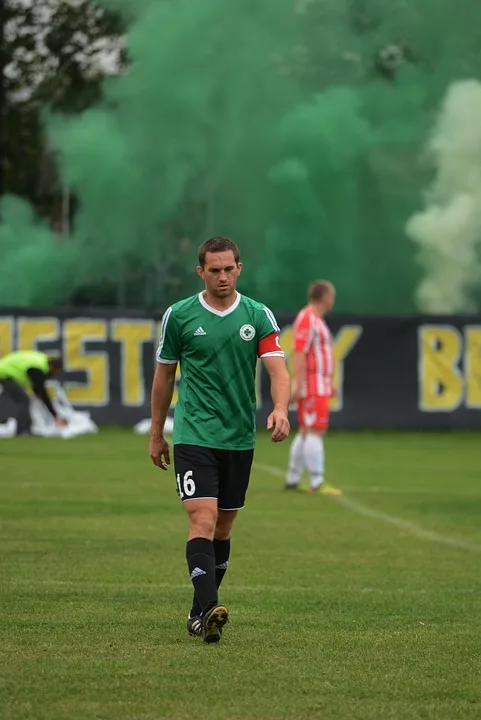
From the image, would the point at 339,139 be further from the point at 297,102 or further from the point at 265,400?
the point at 265,400

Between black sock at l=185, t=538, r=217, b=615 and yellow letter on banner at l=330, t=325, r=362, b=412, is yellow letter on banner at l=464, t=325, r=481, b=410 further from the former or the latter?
black sock at l=185, t=538, r=217, b=615

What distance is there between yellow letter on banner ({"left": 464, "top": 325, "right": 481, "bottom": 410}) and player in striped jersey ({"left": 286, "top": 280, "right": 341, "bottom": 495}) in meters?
12.2

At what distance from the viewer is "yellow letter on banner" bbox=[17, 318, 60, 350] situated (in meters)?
28.6

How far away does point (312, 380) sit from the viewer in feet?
53.6

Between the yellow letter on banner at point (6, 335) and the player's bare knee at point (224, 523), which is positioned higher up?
the player's bare knee at point (224, 523)

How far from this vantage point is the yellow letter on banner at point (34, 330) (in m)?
28.6

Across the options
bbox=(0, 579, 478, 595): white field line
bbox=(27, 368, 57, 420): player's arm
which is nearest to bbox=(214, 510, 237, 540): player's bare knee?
bbox=(0, 579, 478, 595): white field line

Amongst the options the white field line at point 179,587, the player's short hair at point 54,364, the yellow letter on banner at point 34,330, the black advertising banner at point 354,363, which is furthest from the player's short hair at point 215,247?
the yellow letter on banner at point 34,330

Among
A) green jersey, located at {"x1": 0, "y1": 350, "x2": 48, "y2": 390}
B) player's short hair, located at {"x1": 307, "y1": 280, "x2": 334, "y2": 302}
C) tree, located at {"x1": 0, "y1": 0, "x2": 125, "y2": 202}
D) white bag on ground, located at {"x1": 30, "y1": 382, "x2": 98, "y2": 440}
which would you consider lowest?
white bag on ground, located at {"x1": 30, "y1": 382, "x2": 98, "y2": 440}

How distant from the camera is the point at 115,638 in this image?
727 centimetres

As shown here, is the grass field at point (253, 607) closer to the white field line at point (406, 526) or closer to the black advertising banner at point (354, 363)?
the white field line at point (406, 526)

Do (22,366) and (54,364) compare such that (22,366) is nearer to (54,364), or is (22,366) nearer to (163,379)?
(54,364)

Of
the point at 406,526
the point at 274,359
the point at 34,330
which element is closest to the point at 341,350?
the point at 34,330

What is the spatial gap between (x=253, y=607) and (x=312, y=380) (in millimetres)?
7979
